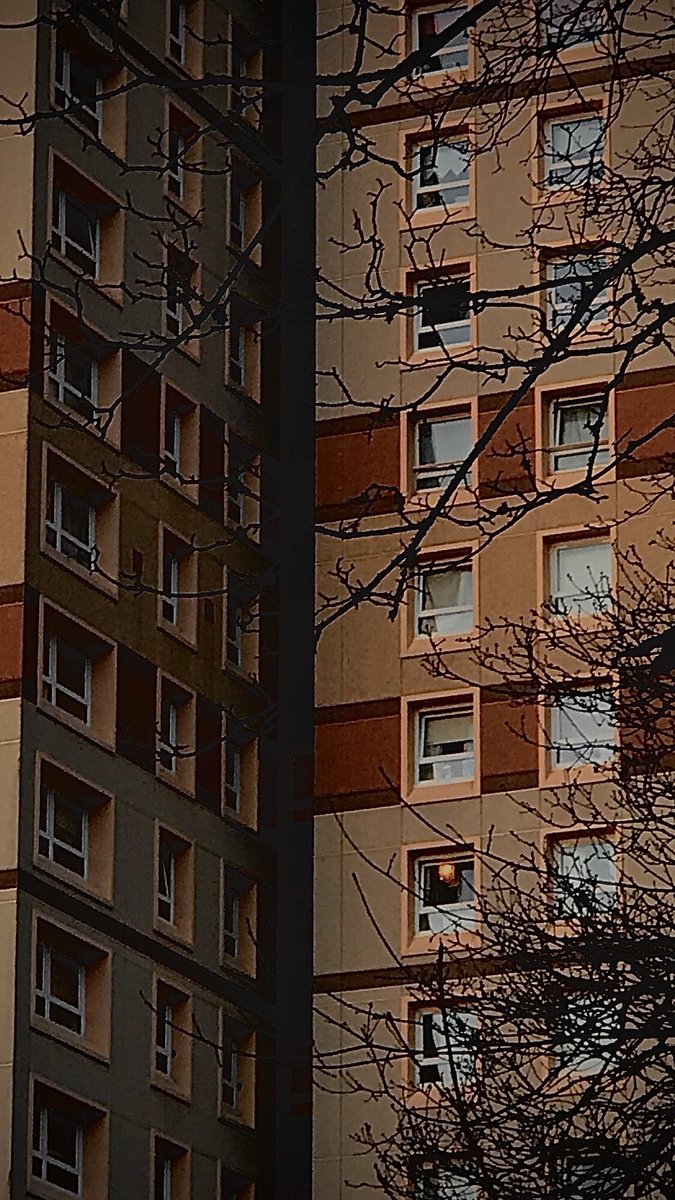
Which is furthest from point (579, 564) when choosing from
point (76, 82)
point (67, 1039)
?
point (67, 1039)

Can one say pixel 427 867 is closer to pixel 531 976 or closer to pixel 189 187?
pixel 189 187

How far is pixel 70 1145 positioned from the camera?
3334 centimetres

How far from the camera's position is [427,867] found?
37.2m

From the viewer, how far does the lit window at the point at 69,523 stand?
35.2 meters

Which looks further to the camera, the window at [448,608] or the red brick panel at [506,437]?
the window at [448,608]

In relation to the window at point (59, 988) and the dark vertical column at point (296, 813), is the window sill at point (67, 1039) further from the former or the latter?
the dark vertical column at point (296, 813)

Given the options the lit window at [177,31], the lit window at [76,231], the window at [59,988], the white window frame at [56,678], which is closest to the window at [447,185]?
the lit window at [177,31]

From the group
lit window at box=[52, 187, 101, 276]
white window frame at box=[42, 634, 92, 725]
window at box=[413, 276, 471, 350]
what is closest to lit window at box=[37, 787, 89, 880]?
white window frame at box=[42, 634, 92, 725]

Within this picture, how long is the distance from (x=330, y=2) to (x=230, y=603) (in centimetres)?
922

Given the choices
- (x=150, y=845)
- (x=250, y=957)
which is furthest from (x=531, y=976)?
(x=250, y=957)

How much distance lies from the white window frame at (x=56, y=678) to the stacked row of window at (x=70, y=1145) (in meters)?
4.83

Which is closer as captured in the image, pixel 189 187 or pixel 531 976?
pixel 531 976

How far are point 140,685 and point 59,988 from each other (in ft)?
14.9

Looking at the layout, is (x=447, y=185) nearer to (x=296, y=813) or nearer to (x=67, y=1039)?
(x=296, y=813)
